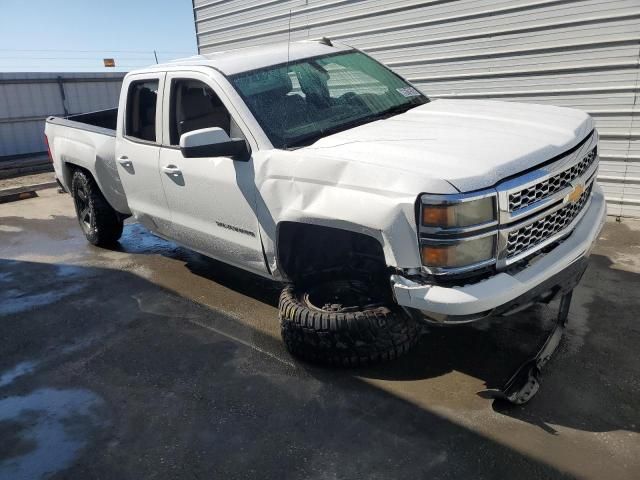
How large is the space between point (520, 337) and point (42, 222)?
6.71m

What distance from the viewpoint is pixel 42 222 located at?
770cm

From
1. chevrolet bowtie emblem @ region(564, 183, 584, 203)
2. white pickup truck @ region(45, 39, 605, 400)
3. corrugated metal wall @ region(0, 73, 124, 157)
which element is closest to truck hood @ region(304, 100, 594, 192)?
white pickup truck @ region(45, 39, 605, 400)

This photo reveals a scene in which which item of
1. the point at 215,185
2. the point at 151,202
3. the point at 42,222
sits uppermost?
the point at 215,185

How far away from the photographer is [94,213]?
5855mm

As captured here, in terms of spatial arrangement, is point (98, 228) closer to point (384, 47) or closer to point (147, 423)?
point (147, 423)

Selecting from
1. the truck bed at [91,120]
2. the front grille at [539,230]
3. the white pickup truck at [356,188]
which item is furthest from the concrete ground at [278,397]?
the truck bed at [91,120]

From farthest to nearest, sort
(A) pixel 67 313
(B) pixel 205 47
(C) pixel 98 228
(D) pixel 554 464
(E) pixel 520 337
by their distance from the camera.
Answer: (B) pixel 205 47 < (C) pixel 98 228 < (A) pixel 67 313 < (E) pixel 520 337 < (D) pixel 554 464

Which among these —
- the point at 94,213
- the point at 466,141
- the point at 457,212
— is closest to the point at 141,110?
the point at 94,213

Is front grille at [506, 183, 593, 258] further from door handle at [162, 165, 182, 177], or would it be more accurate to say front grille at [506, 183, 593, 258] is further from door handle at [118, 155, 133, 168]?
door handle at [118, 155, 133, 168]

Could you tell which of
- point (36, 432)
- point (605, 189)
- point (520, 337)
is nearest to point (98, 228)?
point (36, 432)

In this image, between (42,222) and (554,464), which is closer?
(554,464)

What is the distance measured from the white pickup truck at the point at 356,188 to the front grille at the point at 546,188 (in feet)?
0.04

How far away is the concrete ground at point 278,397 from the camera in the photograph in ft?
8.50

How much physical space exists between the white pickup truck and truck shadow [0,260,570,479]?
1.24 feet
